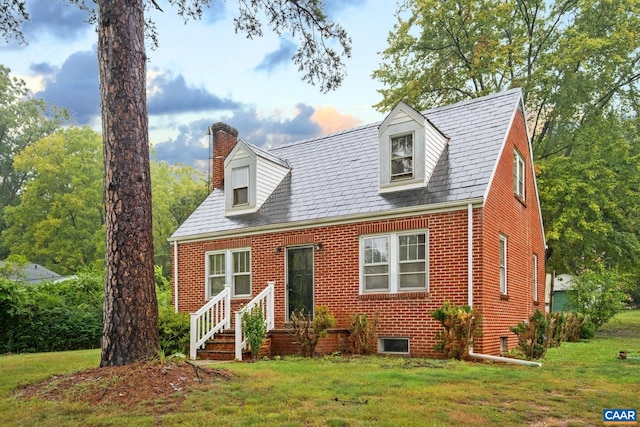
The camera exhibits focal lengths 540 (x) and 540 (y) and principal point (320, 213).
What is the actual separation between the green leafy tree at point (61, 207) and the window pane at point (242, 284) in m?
22.6

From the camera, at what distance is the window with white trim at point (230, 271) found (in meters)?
14.9

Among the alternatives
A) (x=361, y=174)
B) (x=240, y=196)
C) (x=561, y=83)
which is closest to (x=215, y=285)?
(x=240, y=196)

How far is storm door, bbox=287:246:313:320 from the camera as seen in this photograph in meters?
13.6

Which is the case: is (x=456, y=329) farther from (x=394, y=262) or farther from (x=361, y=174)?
(x=361, y=174)

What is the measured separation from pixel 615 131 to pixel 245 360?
1872cm

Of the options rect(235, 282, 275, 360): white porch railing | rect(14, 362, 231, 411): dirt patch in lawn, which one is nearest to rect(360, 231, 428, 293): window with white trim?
rect(235, 282, 275, 360): white porch railing

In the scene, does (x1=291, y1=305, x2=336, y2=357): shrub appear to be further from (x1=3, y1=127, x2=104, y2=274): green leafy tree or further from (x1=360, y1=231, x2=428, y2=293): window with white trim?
(x1=3, y1=127, x2=104, y2=274): green leafy tree

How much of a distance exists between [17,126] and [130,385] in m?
45.3

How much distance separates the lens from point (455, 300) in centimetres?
1129

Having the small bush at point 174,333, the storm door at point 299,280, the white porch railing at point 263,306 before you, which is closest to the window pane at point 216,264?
the white porch railing at point 263,306

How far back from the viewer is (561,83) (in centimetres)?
2178

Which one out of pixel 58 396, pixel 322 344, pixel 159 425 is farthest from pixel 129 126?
pixel 322 344

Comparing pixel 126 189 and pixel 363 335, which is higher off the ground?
pixel 126 189

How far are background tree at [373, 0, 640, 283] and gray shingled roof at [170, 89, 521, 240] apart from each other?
7665mm
